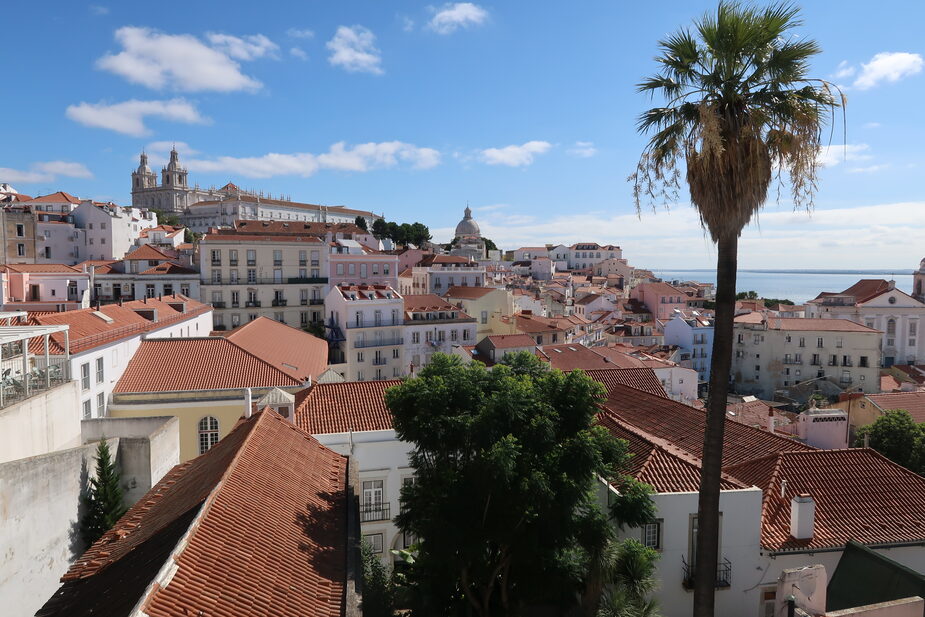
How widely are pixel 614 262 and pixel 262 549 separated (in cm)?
12875

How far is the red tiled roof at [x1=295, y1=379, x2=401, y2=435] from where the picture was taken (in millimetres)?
16766

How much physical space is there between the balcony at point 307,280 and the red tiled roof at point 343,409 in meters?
39.5

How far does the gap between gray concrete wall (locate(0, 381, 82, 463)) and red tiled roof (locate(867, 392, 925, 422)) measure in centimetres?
3339

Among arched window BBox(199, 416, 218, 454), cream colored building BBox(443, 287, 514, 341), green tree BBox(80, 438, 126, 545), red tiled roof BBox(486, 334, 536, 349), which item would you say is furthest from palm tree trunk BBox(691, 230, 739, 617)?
cream colored building BBox(443, 287, 514, 341)

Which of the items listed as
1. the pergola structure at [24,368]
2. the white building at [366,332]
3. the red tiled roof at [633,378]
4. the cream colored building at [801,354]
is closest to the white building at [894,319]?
the cream colored building at [801,354]

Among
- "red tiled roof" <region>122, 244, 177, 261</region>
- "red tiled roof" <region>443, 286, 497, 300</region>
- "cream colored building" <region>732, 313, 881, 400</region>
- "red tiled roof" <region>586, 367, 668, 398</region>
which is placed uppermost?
"red tiled roof" <region>122, 244, 177, 261</region>

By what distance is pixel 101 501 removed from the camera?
14984 mm

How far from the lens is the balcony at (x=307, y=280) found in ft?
188

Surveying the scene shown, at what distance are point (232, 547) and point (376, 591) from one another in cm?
439

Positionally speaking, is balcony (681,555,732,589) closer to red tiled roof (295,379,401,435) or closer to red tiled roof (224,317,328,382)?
red tiled roof (295,379,401,435)

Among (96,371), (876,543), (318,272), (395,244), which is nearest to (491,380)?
(876,543)

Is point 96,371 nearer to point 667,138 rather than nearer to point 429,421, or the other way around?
point 429,421

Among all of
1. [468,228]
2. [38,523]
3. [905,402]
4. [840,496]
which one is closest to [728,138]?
[840,496]

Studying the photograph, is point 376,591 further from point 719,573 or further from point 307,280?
point 307,280
